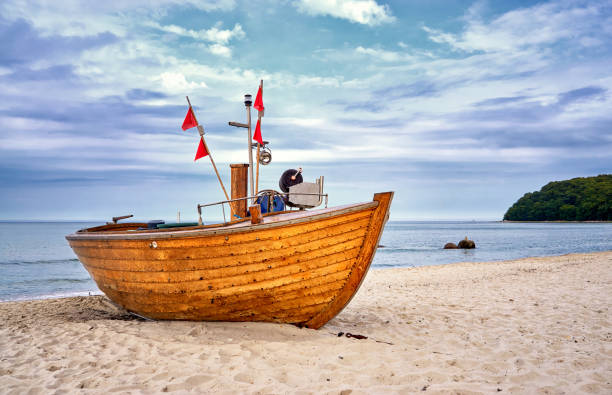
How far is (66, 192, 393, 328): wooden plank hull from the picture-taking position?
4.99 meters

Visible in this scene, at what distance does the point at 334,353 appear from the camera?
466 cm

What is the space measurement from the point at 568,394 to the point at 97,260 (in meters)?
6.67

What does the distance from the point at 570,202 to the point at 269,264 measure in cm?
12673

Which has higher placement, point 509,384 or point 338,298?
point 338,298

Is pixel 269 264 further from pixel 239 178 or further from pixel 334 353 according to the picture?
pixel 239 178

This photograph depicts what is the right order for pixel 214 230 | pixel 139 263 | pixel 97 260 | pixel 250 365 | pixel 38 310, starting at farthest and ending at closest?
1. pixel 38 310
2. pixel 97 260
3. pixel 139 263
4. pixel 214 230
5. pixel 250 365

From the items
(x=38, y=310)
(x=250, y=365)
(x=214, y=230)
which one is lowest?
(x=38, y=310)

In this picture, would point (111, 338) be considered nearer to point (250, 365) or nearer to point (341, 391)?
point (250, 365)

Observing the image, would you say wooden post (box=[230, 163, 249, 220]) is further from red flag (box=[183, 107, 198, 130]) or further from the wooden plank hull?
the wooden plank hull

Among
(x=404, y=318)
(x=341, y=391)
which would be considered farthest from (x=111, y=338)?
(x=404, y=318)

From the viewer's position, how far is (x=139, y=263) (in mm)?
5715

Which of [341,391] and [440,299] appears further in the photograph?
[440,299]

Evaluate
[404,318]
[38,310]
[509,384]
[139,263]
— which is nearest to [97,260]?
[139,263]

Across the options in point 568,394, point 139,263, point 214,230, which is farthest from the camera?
point 139,263
